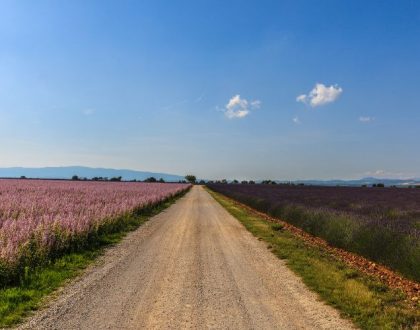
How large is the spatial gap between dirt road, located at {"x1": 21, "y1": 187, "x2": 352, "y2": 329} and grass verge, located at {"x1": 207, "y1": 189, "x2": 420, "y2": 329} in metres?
0.34

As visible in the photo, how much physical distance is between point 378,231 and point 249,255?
4.18 m

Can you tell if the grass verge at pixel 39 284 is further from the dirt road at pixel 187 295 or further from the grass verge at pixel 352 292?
the grass verge at pixel 352 292

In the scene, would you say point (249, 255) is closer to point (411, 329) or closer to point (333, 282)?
point (333, 282)

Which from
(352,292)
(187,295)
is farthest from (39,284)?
(352,292)

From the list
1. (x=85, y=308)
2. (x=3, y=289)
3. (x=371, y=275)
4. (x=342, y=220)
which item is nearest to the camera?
(x=85, y=308)

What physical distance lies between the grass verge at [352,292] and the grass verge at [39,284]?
5.62 meters

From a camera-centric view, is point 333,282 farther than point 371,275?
No

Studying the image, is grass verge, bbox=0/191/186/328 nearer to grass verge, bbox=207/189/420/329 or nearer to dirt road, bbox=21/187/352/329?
dirt road, bbox=21/187/352/329

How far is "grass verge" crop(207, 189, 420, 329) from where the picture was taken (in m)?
7.08

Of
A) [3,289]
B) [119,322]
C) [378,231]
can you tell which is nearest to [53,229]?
[3,289]

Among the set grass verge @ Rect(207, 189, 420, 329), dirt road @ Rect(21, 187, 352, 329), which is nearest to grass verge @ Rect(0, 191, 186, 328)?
dirt road @ Rect(21, 187, 352, 329)

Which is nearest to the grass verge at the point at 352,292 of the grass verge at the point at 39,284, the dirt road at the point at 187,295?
the dirt road at the point at 187,295

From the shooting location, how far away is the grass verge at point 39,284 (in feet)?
23.5

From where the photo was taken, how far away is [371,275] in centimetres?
1101
